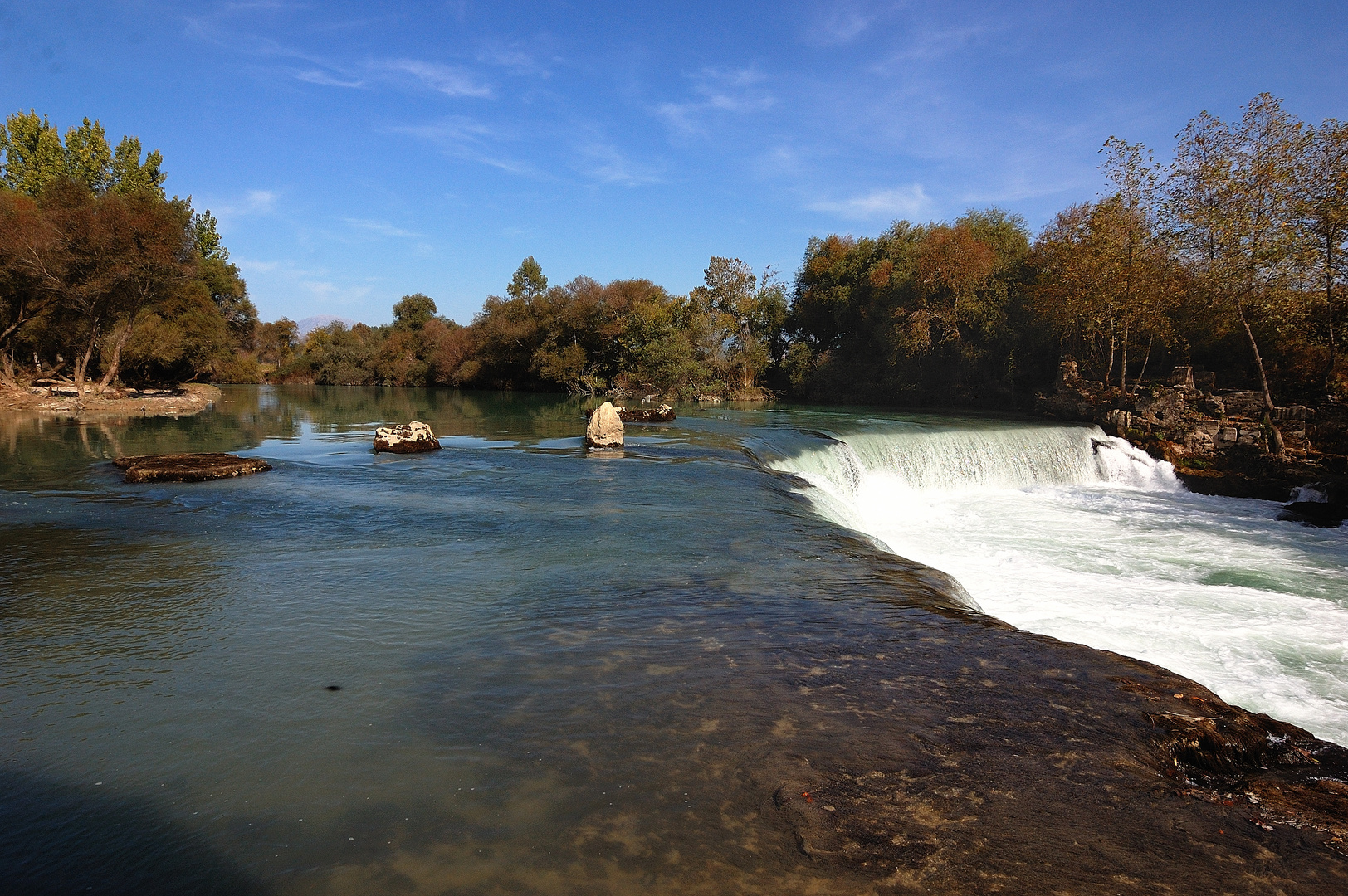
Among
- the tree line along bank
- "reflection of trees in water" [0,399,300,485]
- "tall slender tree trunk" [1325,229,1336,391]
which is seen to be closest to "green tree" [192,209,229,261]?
the tree line along bank

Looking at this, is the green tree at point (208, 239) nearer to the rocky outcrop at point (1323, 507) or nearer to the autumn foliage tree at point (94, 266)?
the autumn foliage tree at point (94, 266)

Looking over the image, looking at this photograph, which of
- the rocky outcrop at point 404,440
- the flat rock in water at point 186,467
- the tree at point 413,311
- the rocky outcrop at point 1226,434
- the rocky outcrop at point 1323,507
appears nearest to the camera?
the flat rock in water at point 186,467

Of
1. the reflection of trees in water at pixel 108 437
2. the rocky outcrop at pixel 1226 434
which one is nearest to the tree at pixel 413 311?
the reflection of trees in water at pixel 108 437

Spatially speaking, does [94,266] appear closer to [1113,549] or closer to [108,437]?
[108,437]

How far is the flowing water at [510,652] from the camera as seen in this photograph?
3.57 metres

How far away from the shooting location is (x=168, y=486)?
1340 cm

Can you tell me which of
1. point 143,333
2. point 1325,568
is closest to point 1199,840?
point 1325,568

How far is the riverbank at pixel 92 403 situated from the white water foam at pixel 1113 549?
1224 inches

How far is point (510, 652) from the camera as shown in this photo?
607 centimetres

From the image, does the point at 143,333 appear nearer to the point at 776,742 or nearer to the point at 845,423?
the point at 845,423

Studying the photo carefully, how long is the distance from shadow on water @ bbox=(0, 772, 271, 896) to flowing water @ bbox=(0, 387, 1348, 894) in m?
0.02

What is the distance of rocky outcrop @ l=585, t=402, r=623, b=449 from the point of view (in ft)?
68.1

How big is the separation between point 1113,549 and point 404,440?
16.7 metres

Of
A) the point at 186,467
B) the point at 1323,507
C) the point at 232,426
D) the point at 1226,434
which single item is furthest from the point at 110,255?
the point at 1323,507
